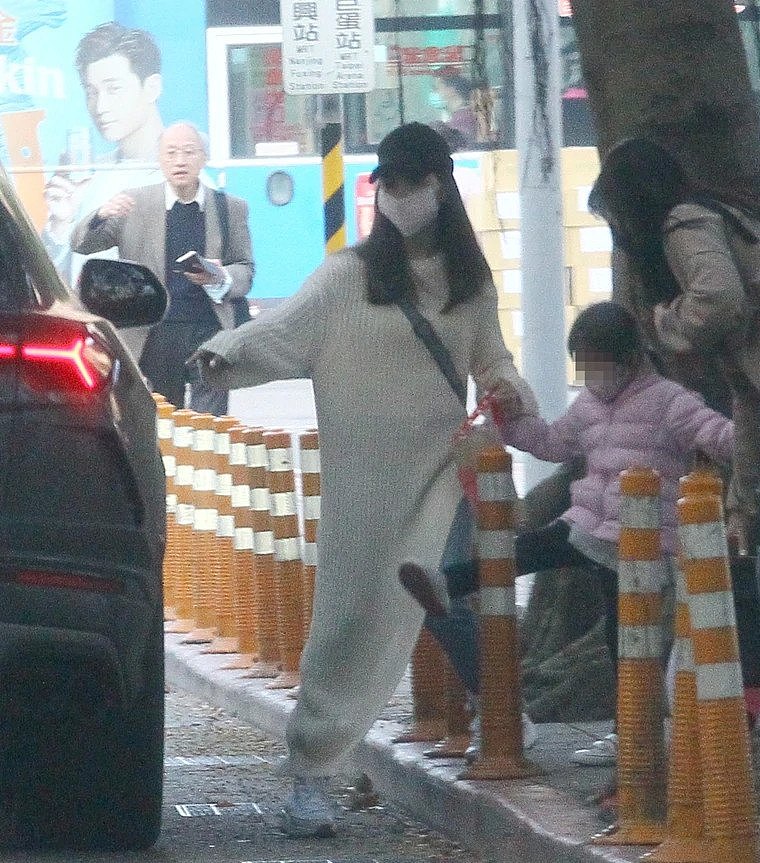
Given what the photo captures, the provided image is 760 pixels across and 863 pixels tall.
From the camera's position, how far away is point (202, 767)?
706 centimetres

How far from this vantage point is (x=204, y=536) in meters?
9.43

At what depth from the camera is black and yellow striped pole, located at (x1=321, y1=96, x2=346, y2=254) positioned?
1248cm

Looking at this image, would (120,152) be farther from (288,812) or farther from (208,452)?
(288,812)

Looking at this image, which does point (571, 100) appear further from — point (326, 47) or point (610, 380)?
point (610, 380)

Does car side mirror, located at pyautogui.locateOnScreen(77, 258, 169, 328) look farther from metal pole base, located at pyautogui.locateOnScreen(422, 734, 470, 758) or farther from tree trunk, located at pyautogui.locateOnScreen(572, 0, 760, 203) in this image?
tree trunk, located at pyautogui.locateOnScreen(572, 0, 760, 203)

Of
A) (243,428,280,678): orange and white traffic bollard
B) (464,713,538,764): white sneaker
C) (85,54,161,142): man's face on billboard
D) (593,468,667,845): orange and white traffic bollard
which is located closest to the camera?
(593,468,667,845): orange and white traffic bollard

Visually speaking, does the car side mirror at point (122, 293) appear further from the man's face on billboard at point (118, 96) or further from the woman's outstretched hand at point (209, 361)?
the man's face on billboard at point (118, 96)

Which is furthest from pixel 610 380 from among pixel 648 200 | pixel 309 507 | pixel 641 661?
pixel 309 507

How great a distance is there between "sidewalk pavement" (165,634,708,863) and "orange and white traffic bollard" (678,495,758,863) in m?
0.37

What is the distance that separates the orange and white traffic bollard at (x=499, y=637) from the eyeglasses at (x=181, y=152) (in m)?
7.41

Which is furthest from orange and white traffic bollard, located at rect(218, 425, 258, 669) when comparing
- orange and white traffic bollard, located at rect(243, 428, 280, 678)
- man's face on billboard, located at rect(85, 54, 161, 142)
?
man's face on billboard, located at rect(85, 54, 161, 142)

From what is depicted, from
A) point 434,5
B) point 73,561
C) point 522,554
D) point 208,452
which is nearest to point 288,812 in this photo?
point 522,554

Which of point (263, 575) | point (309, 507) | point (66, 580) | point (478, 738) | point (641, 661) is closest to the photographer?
point (66, 580)

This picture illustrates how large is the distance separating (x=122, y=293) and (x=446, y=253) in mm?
820
